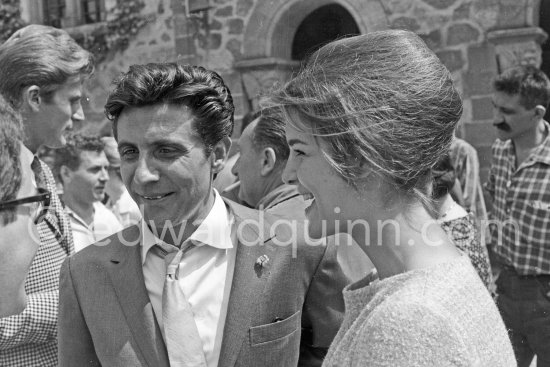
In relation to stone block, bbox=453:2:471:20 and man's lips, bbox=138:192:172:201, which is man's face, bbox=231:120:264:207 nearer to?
man's lips, bbox=138:192:172:201

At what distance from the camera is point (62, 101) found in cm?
288

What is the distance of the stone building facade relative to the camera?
6.63m

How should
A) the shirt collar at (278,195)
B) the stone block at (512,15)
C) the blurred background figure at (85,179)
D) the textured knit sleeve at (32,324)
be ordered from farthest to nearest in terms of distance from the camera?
the stone block at (512,15) → the blurred background figure at (85,179) → the shirt collar at (278,195) → the textured knit sleeve at (32,324)

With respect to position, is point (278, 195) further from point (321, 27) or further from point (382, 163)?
point (321, 27)

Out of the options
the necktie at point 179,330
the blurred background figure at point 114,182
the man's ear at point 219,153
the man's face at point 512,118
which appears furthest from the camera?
the blurred background figure at point 114,182

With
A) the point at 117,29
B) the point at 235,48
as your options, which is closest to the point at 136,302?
the point at 235,48

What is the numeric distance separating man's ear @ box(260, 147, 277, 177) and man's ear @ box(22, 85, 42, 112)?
0.92 meters

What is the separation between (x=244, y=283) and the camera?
6.21 ft

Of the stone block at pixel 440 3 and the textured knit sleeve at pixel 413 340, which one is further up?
the textured knit sleeve at pixel 413 340

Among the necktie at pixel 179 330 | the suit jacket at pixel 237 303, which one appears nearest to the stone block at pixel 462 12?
the suit jacket at pixel 237 303

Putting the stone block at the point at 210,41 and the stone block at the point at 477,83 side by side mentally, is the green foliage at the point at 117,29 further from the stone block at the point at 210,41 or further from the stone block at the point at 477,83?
the stone block at the point at 477,83

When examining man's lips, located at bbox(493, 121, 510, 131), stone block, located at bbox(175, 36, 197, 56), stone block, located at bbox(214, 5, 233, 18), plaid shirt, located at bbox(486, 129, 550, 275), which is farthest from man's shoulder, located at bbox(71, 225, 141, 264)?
stone block, located at bbox(175, 36, 197, 56)

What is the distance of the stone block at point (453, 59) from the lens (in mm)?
6902

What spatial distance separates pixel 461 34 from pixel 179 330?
18.7ft
